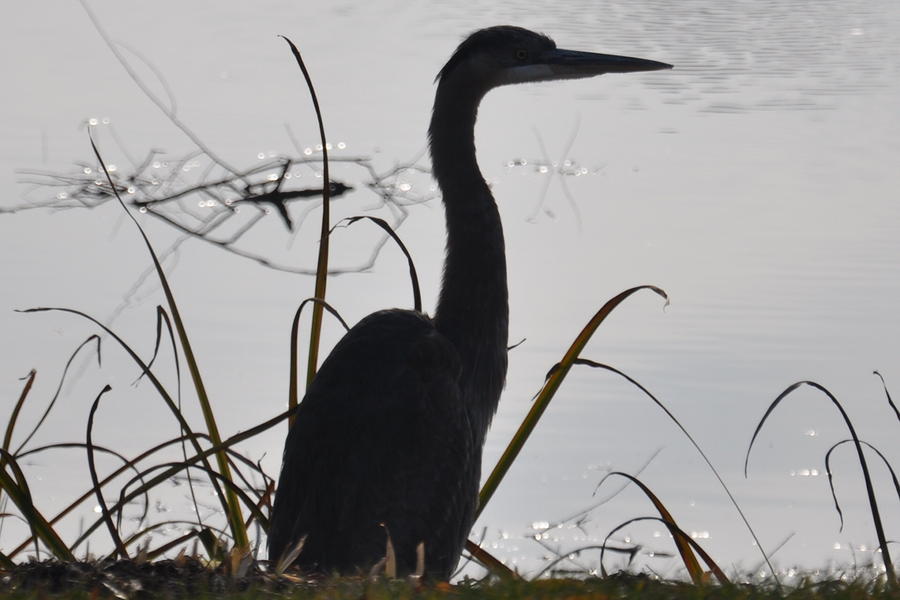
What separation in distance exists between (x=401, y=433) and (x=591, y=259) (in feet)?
16.2

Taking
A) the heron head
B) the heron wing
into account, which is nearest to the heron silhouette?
the heron wing

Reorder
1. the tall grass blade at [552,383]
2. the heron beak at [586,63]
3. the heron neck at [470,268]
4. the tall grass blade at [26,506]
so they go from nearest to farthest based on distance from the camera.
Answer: the tall grass blade at [26,506] < the tall grass blade at [552,383] < the heron neck at [470,268] < the heron beak at [586,63]

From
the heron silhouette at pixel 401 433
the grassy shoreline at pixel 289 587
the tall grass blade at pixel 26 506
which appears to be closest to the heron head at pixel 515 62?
the heron silhouette at pixel 401 433

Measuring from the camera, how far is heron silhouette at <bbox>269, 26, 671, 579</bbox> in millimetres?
4477

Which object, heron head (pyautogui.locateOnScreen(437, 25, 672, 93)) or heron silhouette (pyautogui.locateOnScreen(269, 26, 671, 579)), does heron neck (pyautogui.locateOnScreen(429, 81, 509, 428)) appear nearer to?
heron silhouette (pyautogui.locateOnScreen(269, 26, 671, 579))

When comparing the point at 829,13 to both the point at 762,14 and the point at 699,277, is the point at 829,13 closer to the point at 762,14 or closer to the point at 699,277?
the point at 762,14

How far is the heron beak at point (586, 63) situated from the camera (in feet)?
20.3

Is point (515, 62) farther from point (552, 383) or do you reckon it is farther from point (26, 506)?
point (26, 506)

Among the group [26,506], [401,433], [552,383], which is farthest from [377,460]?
[26,506]

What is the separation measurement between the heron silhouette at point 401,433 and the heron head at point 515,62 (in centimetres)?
69

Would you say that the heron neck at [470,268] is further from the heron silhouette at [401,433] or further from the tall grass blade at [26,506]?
the tall grass blade at [26,506]

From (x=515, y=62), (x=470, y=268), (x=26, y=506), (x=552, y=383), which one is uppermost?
(x=515, y=62)

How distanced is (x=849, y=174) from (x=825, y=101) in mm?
2775

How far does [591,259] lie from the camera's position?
372 inches
